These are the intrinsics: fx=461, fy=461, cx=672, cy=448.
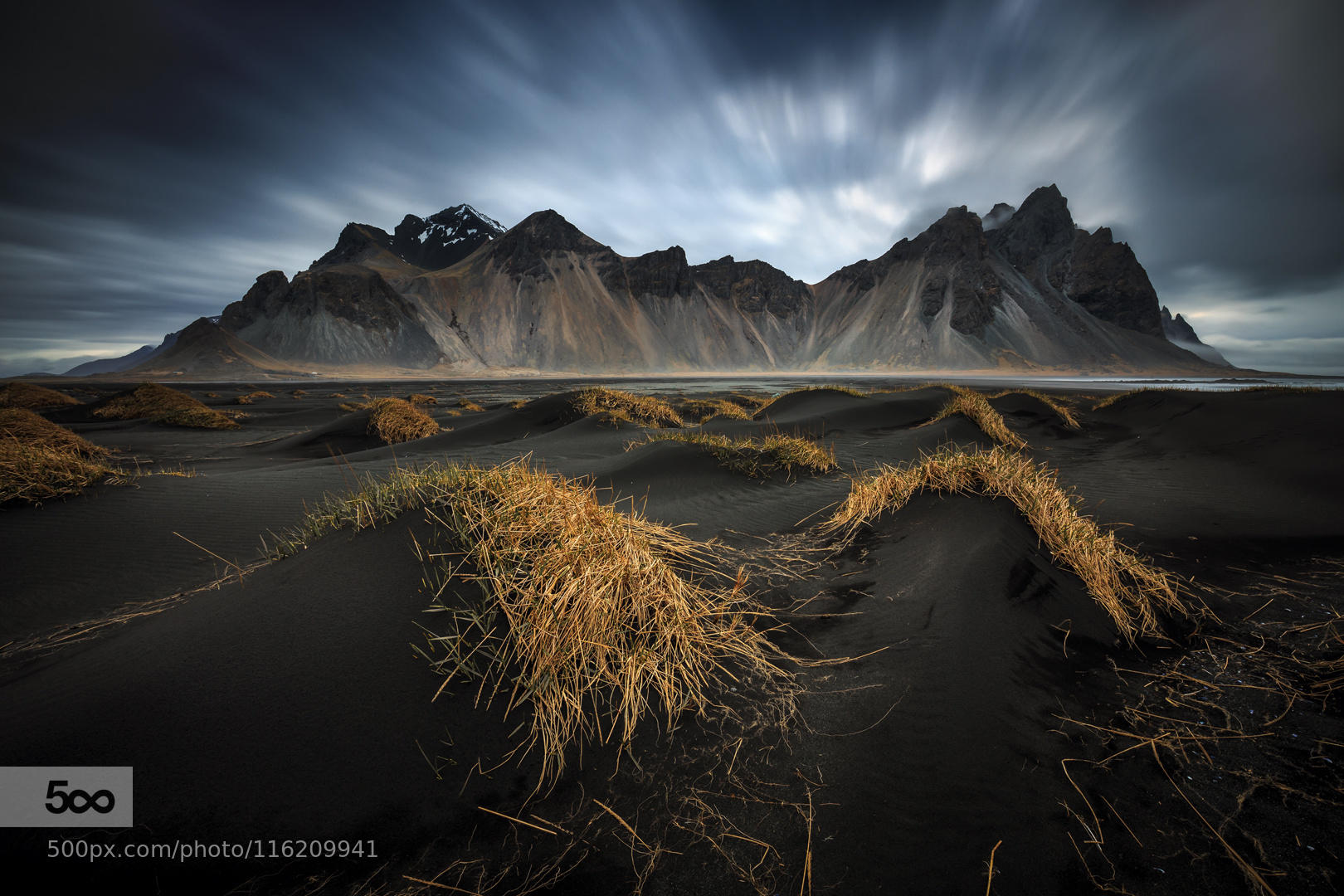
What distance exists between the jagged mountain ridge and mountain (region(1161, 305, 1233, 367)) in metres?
100

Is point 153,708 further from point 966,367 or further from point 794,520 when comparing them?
point 966,367

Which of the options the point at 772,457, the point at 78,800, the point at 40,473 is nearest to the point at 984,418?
the point at 772,457

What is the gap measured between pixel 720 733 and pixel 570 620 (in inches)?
32.8

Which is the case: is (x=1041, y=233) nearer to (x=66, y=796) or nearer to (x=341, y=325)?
(x=341, y=325)

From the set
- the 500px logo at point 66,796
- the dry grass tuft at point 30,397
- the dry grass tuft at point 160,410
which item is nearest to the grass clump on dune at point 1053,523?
the 500px logo at point 66,796

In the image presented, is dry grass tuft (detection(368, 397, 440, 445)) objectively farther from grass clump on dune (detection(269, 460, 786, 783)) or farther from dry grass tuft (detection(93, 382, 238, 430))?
grass clump on dune (detection(269, 460, 786, 783))

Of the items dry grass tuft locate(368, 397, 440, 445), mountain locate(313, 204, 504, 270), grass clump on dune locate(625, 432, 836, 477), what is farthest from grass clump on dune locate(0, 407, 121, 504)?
mountain locate(313, 204, 504, 270)

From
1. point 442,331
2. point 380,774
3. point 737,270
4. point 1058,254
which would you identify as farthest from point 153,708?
point 1058,254

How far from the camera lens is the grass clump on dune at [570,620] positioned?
2023mm

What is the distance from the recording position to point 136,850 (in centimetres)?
143

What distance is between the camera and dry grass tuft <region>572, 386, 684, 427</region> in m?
14.3

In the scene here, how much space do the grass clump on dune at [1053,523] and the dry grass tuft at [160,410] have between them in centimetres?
1851

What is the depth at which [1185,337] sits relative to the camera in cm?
19262

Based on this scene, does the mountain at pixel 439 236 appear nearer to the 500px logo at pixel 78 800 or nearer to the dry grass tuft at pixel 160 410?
the dry grass tuft at pixel 160 410
